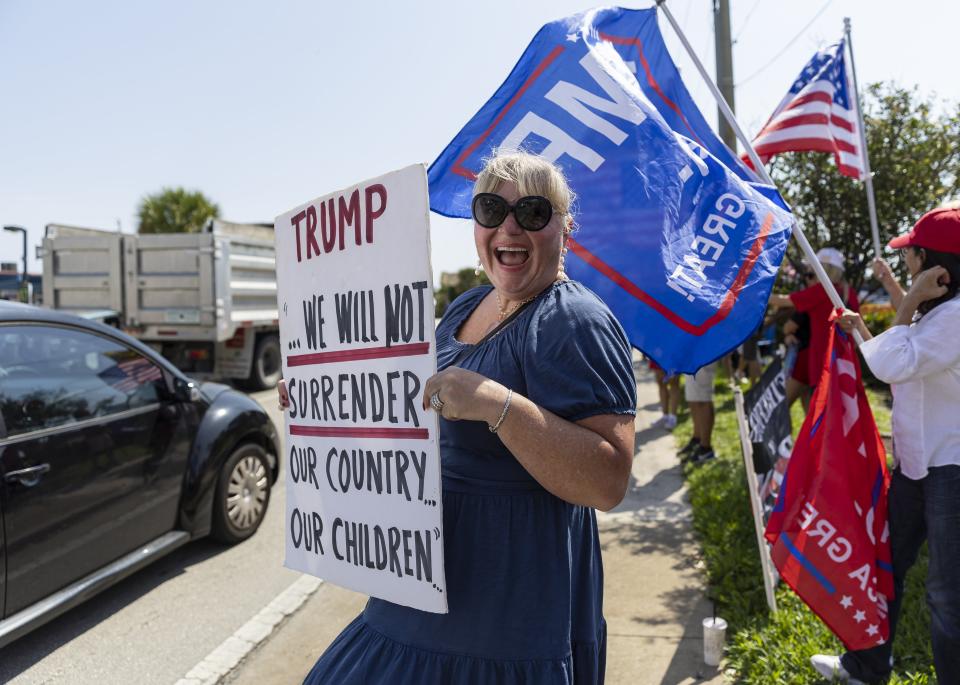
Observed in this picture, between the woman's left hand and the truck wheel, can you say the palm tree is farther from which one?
the woman's left hand

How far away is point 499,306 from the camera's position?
1.87 meters

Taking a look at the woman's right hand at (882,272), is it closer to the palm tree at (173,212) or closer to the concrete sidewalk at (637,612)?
the concrete sidewalk at (637,612)

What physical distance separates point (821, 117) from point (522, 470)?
3671 millimetres

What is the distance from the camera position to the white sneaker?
296 cm

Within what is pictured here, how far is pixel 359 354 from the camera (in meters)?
1.86

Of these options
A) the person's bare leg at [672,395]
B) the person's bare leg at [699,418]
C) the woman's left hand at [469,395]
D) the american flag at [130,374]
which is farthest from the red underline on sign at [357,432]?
the person's bare leg at [672,395]

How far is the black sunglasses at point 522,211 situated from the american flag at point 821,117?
3.14 meters

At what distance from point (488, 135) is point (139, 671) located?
2916mm

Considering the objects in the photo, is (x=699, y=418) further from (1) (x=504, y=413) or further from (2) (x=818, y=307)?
(1) (x=504, y=413)

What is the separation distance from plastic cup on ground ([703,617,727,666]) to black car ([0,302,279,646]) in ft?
9.70

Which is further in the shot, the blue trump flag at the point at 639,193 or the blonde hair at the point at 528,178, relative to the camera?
the blue trump flag at the point at 639,193

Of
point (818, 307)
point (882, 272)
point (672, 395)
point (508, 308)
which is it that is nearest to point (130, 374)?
point (508, 308)

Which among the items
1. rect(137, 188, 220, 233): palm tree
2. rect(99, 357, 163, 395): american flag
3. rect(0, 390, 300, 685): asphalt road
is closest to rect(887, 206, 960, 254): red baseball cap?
rect(0, 390, 300, 685): asphalt road

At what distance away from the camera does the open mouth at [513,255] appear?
5.68 ft
